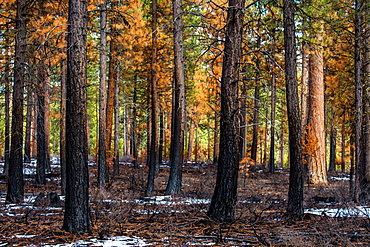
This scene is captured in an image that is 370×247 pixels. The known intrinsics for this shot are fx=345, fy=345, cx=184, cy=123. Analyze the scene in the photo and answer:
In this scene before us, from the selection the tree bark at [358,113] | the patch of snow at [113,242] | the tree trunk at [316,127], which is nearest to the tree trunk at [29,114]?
the patch of snow at [113,242]

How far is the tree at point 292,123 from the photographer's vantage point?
26.2 feet

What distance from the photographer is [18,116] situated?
11.7m

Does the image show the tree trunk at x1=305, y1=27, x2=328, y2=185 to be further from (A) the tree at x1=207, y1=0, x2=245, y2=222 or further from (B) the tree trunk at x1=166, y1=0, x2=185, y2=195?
(A) the tree at x1=207, y1=0, x2=245, y2=222

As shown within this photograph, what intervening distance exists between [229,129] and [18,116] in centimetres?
788

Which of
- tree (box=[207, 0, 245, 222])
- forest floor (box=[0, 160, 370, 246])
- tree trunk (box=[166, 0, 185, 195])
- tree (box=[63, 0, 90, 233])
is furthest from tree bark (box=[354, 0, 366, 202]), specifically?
tree (box=[63, 0, 90, 233])

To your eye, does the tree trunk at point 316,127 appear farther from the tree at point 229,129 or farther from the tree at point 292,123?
the tree at point 229,129

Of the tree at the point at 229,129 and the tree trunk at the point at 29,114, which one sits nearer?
the tree at the point at 229,129

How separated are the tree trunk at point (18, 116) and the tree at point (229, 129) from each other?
728cm

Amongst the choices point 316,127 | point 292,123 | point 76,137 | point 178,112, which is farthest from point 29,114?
point 292,123

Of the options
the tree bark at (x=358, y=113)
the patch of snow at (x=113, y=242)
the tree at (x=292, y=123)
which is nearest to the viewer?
the patch of snow at (x=113, y=242)

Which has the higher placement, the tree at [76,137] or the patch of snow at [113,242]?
the tree at [76,137]

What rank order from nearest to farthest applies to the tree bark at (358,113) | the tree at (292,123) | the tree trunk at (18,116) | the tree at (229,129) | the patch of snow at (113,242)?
the patch of snow at (113,242), the tree at (229,129), the tree at (292,123), the tree bark at (358,113), the tree trunk at (18,116)

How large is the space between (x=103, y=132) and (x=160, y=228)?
8.19m

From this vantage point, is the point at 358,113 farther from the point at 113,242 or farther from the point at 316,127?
the point at 113,242
